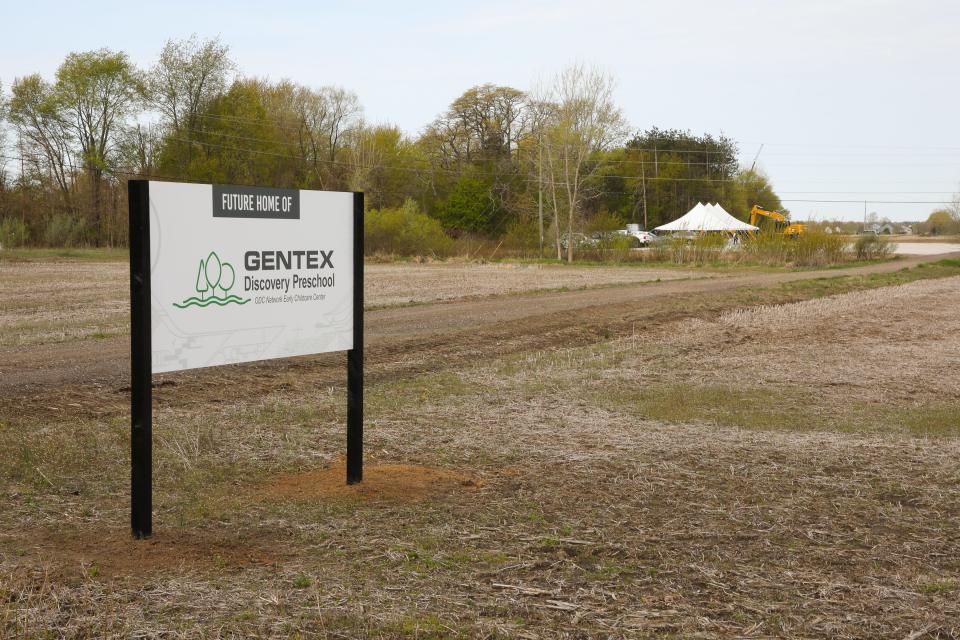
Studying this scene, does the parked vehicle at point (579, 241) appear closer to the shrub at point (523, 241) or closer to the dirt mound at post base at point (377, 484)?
the shrub at point (523, 241)

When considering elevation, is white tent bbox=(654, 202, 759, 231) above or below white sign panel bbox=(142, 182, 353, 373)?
above

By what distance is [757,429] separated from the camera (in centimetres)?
888

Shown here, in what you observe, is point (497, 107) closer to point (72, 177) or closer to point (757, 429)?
point (72, 177)

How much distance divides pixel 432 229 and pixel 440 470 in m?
48.4

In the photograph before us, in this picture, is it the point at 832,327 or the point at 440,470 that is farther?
the point at 832,327

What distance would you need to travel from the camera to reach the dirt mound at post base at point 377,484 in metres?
6.46

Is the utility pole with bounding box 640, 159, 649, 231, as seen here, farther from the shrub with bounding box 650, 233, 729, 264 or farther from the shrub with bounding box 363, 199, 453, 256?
the shrub with bounding box 650, 233, 729, 264

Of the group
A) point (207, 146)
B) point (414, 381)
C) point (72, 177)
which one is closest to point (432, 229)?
point (207, 146)

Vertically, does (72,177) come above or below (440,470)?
above

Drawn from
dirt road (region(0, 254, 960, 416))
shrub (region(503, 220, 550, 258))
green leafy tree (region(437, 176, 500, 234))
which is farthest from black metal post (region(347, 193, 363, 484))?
green leafy tree (region(437, 176, 500, 234))

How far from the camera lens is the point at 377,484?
6672 millimetres

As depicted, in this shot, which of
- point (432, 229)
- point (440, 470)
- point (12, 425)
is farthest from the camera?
point (432, 229)

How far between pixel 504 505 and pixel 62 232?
54585mm

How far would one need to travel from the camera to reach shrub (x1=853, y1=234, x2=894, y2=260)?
50.8 m
